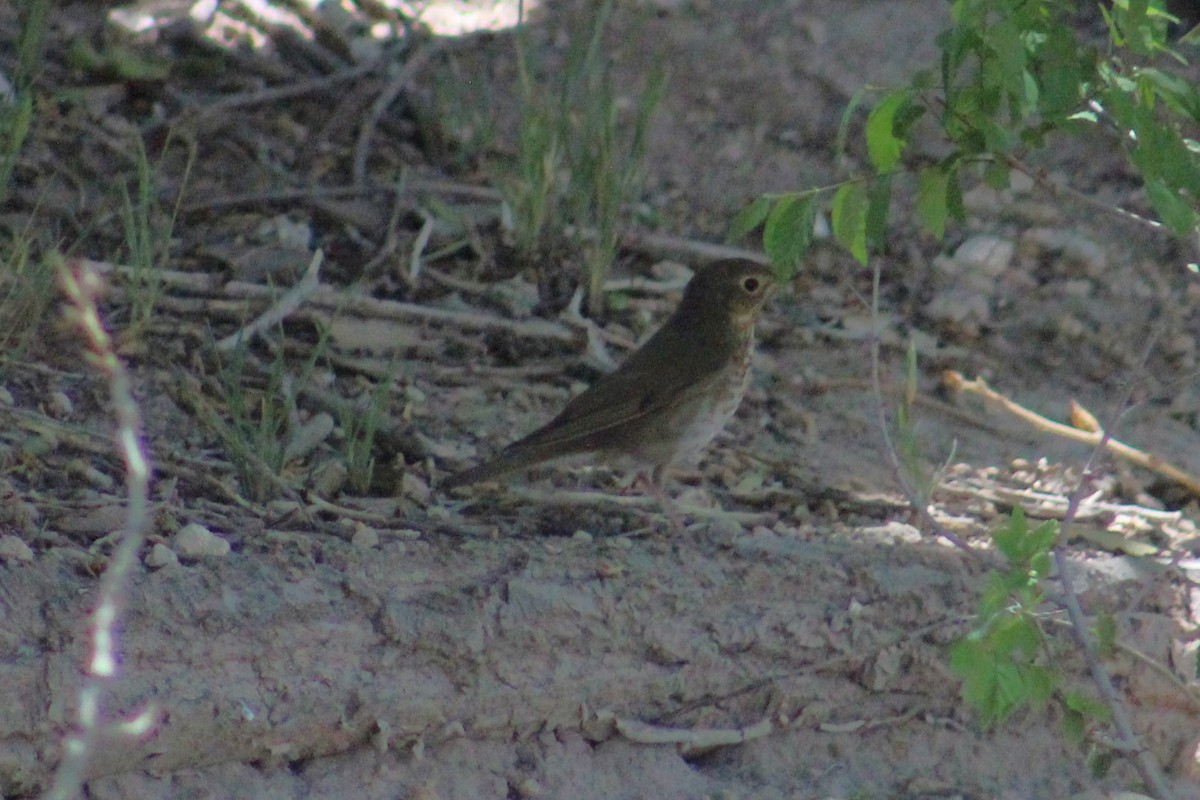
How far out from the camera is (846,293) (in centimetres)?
658

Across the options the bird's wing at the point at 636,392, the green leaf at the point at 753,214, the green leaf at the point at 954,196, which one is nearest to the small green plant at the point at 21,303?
the bird's wing at the point at 636,392

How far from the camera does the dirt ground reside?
3.94 meters

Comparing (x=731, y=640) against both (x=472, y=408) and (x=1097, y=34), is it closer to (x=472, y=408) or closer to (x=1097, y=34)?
(x=472, y=408)

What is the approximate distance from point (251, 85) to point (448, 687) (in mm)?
4183

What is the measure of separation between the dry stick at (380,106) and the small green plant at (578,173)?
643 mm

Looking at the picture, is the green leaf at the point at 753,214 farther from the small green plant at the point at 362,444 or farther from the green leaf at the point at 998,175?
the small green plant at the point at 362,444

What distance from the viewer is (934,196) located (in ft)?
12.8

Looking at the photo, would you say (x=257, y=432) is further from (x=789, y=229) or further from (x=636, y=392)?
(x=789, y=229)

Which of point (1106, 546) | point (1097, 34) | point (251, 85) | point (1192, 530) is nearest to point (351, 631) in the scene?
point (1106, 546)

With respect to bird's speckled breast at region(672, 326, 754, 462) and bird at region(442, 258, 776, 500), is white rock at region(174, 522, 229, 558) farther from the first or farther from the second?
bird's speckled breast at region(672, 326, 754, 462)

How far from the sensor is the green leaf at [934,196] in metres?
3.88

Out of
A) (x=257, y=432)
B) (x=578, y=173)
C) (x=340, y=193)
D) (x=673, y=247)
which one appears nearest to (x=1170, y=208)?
(x=257, y=432)

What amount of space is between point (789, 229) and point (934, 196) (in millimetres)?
347

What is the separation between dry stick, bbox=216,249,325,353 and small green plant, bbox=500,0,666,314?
2.66 feet
